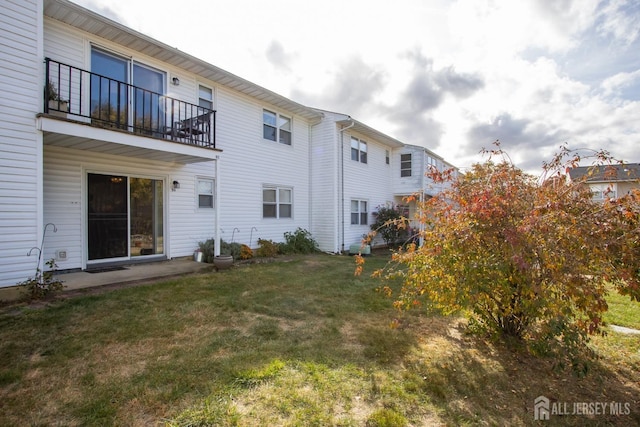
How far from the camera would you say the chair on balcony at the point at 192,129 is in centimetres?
830

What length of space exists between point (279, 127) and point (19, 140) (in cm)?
787

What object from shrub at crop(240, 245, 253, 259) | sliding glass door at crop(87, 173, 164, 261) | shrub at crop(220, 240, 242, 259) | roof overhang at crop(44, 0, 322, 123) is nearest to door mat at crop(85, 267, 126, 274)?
sliding glass door at crop(87, 173, 164, 261)

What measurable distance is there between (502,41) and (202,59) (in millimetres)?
8066

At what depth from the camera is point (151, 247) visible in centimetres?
850

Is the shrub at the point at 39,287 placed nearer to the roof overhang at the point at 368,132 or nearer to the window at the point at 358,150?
the roof overhang at the point at 368,132

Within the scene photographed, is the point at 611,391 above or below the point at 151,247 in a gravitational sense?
below

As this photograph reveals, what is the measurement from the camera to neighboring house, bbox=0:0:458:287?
5.49 metres

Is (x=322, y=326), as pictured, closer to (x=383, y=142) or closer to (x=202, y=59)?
(x=202, y=59)

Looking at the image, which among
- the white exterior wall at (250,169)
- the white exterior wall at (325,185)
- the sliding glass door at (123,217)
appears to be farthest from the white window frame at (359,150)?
the sliding glass door at (123,217)

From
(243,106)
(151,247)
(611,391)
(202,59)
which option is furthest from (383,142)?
(611,391)

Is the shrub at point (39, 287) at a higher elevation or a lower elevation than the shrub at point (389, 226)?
lower

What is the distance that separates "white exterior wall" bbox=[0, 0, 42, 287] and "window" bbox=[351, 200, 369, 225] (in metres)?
11.1

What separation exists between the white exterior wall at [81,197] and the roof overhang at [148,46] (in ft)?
9.14

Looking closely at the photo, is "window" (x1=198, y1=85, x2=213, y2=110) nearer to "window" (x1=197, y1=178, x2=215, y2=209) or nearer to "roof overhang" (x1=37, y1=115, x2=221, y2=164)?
"roof overhang" (x1=37, y1=115, x2=221, y2=164)
